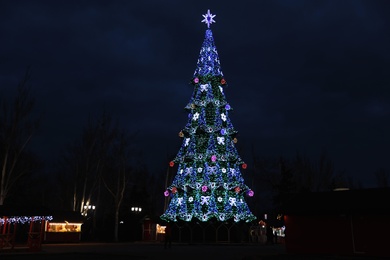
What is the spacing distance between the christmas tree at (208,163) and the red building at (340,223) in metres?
9.92

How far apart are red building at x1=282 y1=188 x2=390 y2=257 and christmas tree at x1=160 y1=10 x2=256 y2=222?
992 centimetres

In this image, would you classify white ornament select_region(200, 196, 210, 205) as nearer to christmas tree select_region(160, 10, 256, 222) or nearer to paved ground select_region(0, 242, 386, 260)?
christmas tree select_region(160, 10, 256, 222)

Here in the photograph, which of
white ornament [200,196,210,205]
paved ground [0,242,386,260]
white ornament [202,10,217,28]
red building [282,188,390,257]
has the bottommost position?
paved ground [0,242,386,260]

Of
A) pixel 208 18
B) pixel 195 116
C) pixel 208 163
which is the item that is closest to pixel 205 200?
pixel 208 163

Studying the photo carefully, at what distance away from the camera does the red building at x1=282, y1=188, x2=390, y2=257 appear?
18.3 m

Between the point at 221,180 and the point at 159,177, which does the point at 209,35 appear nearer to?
the point at 221,180

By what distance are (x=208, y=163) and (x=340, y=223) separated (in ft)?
46.8

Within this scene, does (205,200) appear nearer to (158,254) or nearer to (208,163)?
(208,163)

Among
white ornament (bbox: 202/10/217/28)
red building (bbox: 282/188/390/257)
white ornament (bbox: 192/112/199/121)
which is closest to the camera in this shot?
red building (bbox: 282/188/390/257)

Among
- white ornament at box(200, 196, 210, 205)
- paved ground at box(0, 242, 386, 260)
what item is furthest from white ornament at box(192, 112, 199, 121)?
paved ground at box(0, 242, 386, 260)

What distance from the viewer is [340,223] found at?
64.4ft

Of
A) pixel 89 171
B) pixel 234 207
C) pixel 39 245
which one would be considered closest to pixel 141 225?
pixel 89 171

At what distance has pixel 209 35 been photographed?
3734cm

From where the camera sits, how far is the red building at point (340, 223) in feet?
60.0
